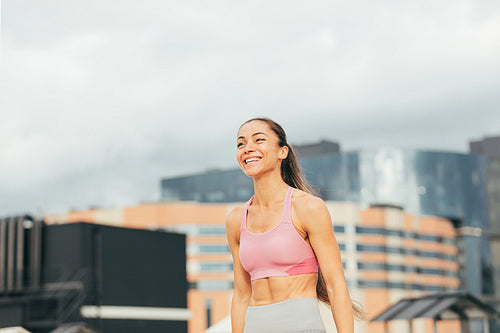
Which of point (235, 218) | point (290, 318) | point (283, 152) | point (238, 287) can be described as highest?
point (283, 152)

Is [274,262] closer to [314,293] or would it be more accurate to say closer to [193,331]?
[314,293]

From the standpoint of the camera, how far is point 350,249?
Answer: 93875mm

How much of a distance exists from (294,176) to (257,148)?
0.38 metres

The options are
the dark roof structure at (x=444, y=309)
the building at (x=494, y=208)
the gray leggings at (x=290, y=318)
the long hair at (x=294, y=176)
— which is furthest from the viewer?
the building at (x=494, y=208)

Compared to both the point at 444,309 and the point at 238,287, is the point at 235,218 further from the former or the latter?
the point at 444,309

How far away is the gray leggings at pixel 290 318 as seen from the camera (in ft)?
12.5

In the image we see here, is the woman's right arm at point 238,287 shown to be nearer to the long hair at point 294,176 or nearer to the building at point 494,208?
the long hair at point 294,176

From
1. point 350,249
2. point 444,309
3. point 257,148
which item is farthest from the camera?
point 350,249

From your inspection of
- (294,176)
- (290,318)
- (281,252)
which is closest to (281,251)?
(281,252)

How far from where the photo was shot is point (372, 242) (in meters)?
95.9

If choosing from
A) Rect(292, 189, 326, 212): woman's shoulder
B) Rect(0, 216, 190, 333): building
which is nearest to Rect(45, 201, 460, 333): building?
Rect(0, 216, 190, 333): building

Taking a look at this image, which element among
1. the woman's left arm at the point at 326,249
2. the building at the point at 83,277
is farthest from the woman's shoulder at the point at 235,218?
the building at the point at 83,277

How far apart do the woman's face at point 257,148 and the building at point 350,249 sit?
85661 millimetres

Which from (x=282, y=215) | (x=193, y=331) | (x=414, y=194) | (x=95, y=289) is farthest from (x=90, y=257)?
(x=414, y=194)
